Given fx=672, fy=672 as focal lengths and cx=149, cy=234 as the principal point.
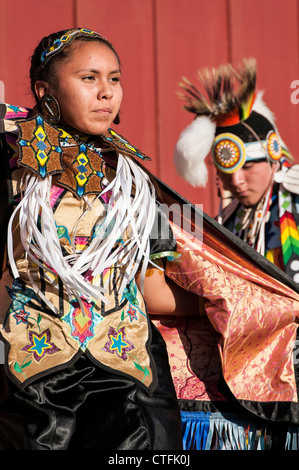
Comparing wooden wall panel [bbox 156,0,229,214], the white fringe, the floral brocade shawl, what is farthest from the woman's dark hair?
wooden wall panel [bbox 156,0,229,214]

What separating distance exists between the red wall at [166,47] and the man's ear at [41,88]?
1977 millimetres

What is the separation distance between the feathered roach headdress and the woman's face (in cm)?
137

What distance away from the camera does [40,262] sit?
1.90 metres

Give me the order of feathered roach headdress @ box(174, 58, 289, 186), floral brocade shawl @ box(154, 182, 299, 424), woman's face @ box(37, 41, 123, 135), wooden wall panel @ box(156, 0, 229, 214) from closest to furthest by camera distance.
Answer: woman's face @ box(37, 41, 123, 135) < floral brocade shawl @ box(154, 182, 299, 424) < feathered roach headdress @ box(174, 58, 289, 186) < wooden wall panel @ box(156, 0, 229, 214)

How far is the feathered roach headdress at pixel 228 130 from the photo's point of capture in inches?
132

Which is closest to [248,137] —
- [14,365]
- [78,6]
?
[78,6]

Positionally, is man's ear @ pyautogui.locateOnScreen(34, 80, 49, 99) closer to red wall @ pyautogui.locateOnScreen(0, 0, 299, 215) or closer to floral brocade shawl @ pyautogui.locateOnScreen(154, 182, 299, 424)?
floral brocade shawl @ pyautogui.locateOnScreen(154, 182, 299, 424)

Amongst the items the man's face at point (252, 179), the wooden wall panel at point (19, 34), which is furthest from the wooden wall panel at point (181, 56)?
the man's face at point (252, 179)

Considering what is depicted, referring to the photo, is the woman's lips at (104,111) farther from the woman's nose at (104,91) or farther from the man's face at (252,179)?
the man's face at (252,179)

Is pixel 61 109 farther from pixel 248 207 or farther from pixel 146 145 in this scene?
pixel 146 145

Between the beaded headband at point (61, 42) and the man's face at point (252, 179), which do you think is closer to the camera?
the beaded headband at point (61, 42)

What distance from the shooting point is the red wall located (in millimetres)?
4102

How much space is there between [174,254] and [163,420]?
1.83ft

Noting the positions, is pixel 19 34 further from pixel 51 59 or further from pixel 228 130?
pixel 51 59
